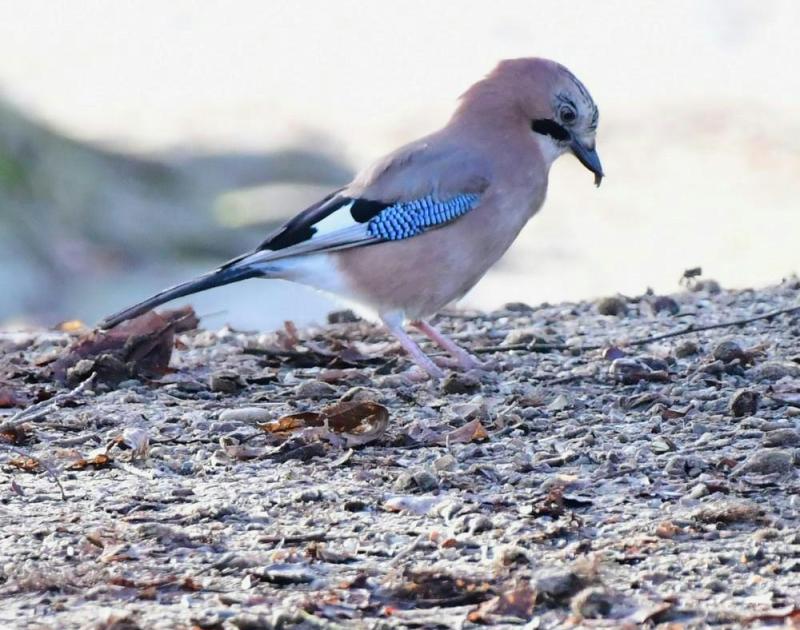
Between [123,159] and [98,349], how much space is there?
818 centimetres

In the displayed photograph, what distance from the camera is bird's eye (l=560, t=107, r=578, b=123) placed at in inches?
251

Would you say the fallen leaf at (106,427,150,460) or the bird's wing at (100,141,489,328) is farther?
the bird's wing at (100,141,489,328)

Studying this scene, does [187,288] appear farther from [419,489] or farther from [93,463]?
[419,489]

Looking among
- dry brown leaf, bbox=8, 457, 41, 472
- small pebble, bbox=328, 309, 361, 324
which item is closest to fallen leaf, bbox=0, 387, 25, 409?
dry brown leaf, bbox=8, 457, 41, 472

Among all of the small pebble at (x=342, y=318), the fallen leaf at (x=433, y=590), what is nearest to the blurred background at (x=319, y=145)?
the small pebble at (x=342, y=318)

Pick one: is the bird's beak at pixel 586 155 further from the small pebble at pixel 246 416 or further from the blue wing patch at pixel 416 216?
the small pebble at pixel 246 416

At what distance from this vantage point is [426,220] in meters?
6.14

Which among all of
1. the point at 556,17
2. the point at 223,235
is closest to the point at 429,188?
the point at 223,235

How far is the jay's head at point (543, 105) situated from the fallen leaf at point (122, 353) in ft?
5.11

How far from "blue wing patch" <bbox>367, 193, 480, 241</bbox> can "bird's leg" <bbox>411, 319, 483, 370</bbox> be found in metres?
0.34

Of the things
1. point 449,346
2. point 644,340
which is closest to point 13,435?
point 449,346

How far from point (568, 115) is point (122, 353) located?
1.96m

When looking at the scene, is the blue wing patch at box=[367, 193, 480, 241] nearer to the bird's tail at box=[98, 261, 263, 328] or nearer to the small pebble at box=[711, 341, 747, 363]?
the bird's tail at box=[98, 261, 263, 328]

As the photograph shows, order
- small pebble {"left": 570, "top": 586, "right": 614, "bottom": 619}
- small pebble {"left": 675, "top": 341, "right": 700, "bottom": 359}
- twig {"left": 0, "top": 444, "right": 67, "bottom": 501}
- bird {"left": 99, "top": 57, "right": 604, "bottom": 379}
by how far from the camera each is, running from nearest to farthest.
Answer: small pebble {"left": 570, "top": 586, "right": 614, "bottom": 619}, twig {"left": 0, "top": 444, "right": 67, "bottom": 501}, small pebble {"left": 675, "top": 341, "right": 700, "bottom": 359}, bird {"left": 99, "top": 57, "right": 604, "bottom": 379}
